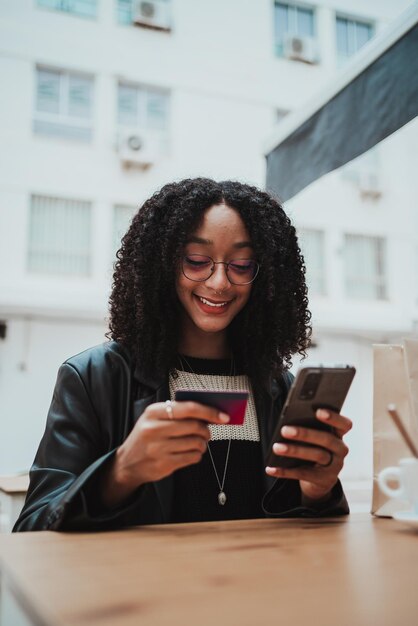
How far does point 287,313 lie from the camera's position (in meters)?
1.97

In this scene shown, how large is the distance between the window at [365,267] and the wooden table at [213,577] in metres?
10.9

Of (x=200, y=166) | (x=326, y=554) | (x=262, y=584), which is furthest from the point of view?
(x=200, y=166)

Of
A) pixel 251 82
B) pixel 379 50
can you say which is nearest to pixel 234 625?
pixel 379 50

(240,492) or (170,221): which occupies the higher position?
(170,221)

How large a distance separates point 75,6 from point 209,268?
10267mm

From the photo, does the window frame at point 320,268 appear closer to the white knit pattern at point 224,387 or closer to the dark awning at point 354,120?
the dark awning at point 354,120

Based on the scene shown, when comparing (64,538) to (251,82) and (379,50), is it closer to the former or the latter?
(379,50)

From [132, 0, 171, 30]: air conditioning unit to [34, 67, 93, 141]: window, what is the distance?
1.42 metres

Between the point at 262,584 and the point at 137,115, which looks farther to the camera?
the point at 137,115

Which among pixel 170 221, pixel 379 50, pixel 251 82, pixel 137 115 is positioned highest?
pixel 251 82

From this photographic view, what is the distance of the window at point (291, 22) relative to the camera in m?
12.0

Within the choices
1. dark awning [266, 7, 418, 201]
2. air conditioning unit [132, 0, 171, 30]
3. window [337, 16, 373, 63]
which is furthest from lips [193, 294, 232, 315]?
window [337, 16, 373, 63]

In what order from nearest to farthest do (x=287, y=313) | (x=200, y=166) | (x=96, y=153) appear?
(x=287, y=313) < (x=96, y=153) < (x=200, y=166)

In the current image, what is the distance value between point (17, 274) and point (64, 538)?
8668 mm
